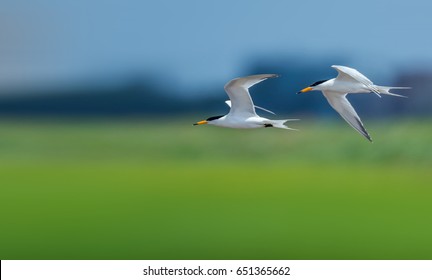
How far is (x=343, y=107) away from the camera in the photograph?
528 cm

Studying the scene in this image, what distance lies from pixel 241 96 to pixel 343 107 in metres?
0.80

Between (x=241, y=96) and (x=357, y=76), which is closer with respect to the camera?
(x=357, y=76)

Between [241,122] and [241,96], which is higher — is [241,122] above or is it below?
below

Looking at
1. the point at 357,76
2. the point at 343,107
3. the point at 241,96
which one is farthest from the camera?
the point at 343,107

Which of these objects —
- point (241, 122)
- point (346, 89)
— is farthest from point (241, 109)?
point (346, 89)

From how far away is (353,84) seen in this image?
5012 mm

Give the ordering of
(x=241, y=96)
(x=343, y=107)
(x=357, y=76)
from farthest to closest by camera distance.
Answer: (x=343, y=107) → (x=241, y=96) → (x=357, y=76)

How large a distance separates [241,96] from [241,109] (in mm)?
96

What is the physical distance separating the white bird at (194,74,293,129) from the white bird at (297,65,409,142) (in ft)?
1.24

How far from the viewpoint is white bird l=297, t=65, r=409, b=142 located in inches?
191

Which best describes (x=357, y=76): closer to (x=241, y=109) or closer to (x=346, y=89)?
(x=346, y=89)

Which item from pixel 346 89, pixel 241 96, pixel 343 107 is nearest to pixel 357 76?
pixel 346 89
